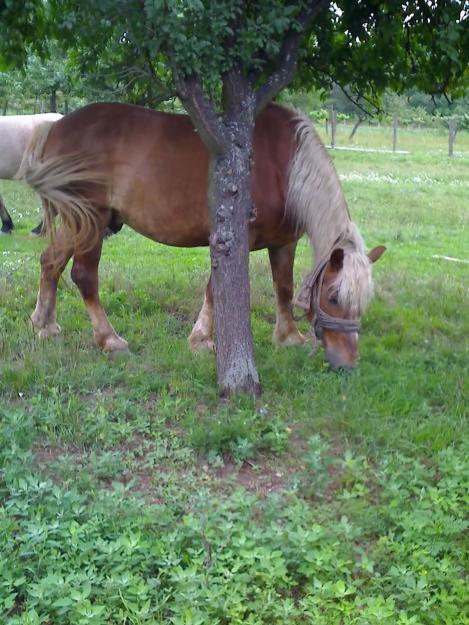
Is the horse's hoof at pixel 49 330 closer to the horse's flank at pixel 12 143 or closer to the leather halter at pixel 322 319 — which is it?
the leather halter at pixel 322 319

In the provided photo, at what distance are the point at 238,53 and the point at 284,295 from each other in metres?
2.24

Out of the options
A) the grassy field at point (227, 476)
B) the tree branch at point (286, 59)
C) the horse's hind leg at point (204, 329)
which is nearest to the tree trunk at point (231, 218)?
the tree branch at point (286, 59)

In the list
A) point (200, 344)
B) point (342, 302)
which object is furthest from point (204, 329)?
point (342, 302)

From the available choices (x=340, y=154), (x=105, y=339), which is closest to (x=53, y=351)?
(x=105, y=339)

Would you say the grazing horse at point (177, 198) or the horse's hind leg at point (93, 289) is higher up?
the grazing horse at point (177, 198)

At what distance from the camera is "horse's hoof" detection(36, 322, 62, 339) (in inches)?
238

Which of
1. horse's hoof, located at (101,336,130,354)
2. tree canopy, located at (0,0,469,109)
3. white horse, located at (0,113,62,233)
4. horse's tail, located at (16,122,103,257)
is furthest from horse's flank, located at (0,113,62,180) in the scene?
horse's hoof, located at (101,336,130,354)

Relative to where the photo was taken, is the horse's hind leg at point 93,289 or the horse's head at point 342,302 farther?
the horse's hind leg at point 93,289

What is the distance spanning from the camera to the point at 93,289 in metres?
6.04

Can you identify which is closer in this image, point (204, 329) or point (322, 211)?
point (322, 211)

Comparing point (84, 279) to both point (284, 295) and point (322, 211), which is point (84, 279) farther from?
point (322, 211)

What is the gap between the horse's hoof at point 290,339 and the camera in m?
6.07

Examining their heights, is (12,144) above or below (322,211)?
above

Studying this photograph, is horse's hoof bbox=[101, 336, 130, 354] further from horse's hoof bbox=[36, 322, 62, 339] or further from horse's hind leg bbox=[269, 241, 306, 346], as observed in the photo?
horse's hind leg bbox=[269, 241, 306, 346]
